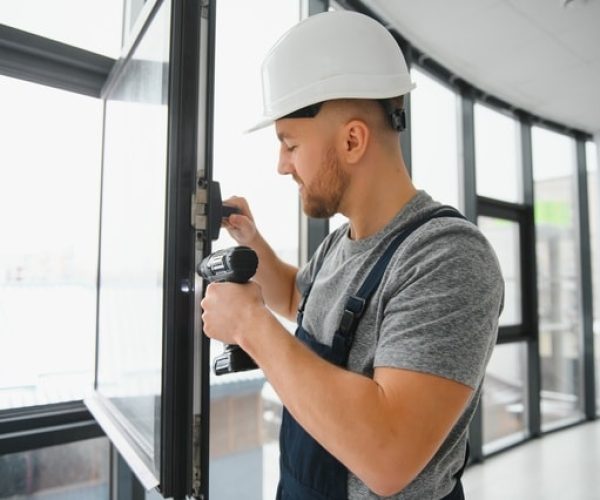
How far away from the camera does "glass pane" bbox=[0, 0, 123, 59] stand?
46.2 inches

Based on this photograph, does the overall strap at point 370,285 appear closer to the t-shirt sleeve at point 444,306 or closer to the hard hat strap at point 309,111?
the t-shirt sleeve at point 444,306

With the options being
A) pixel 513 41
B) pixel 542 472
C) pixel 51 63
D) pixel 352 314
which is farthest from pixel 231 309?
pixel 542 472

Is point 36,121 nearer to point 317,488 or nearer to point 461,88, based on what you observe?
point 317,488

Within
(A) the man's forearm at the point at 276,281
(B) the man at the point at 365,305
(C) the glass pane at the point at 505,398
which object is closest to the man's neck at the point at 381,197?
(B) the man at the point at 365,305

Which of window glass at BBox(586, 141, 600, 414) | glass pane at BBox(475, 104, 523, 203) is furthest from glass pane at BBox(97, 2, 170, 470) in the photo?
window glass at BBox(586, 141, 600, 414)

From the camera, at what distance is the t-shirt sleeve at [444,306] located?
24.0 inches

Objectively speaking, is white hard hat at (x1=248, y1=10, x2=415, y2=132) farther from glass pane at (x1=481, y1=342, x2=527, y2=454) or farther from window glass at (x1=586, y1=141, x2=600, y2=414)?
window glass at (x1=586, y1=141, x2=600, y2=414)

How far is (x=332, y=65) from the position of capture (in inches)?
31.7

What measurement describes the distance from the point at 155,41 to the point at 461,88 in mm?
2766

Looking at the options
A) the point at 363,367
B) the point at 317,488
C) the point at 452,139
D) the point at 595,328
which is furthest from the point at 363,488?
the point at 595,328

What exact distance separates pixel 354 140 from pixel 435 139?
230 centimetres

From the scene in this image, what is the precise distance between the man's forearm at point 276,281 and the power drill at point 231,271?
392 millimetres

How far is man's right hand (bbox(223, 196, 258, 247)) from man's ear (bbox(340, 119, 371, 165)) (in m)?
0.36

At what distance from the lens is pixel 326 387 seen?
62 centimetres
